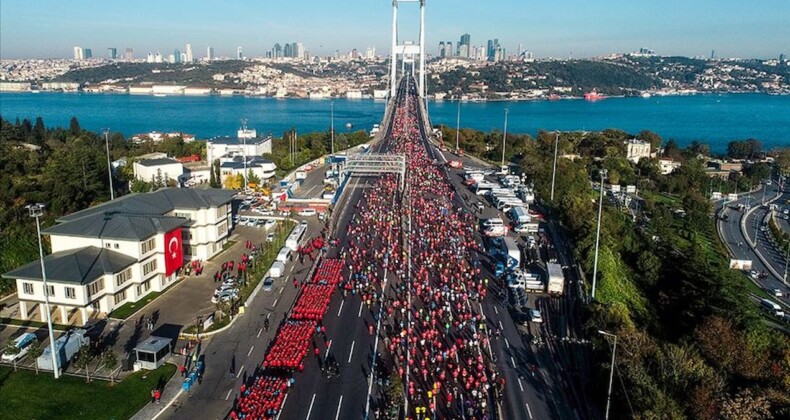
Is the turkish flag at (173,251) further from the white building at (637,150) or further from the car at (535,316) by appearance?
the white building at (637,150)

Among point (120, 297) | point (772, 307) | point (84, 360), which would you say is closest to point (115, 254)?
point (120, 297)

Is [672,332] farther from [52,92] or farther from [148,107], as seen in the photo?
[52,92]

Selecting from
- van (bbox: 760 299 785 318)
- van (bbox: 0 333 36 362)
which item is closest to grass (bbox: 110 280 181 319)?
van (bbox: 0 333 36 362)

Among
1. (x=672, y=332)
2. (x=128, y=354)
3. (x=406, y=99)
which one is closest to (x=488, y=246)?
(x=672, y=332)

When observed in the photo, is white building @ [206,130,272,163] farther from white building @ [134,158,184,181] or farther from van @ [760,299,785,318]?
van @ [760,299,785,318]

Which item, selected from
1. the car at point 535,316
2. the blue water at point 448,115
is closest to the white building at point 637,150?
the blue water at point 448,115

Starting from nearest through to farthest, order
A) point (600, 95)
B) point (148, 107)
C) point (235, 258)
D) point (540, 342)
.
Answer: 1. point (540, 342)
2. point (235, 258)
3. point (148, 107)
4. point (600, 95)
